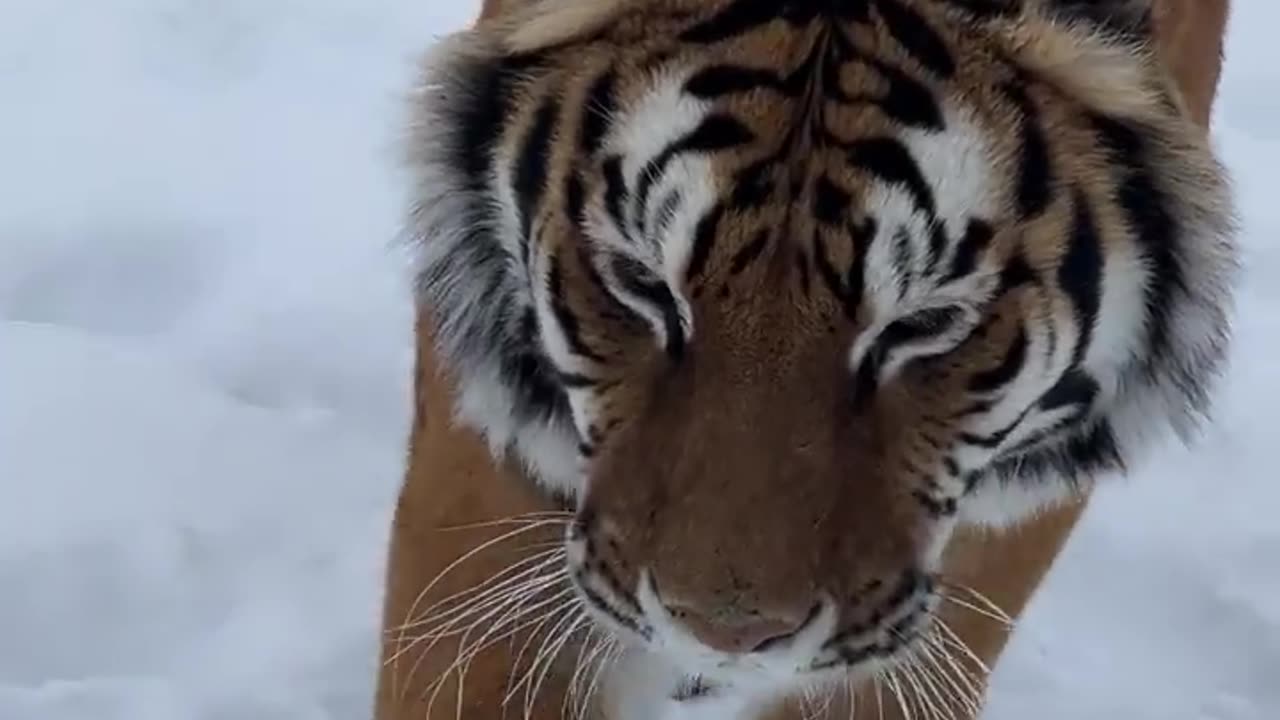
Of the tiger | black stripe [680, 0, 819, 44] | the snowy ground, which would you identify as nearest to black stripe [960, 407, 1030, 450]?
the tiger

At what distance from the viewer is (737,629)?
36.9 inches

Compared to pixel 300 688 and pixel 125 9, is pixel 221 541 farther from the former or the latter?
pixel 125 9

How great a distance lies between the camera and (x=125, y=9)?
7.95 ft

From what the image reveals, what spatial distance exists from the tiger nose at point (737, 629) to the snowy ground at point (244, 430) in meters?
0.36

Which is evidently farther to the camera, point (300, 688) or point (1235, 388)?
point (1235, 388)

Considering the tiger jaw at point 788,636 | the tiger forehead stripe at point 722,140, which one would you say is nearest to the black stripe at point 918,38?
the tiger forehead stripe at point 722,140

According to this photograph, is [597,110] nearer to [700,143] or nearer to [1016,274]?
[700,143]

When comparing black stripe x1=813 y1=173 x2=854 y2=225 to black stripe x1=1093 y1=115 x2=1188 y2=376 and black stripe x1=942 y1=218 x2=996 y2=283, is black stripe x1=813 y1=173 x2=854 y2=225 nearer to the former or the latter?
black stripe x1=942 y1=218 x2=996 y2=283

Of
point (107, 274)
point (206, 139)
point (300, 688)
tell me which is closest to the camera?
point (300, 688)

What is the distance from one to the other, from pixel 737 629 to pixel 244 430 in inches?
37.5

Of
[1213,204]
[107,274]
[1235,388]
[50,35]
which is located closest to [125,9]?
[50,35]

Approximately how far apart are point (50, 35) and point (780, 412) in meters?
1.61

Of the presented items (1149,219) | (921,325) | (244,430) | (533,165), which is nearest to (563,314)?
(533,165)

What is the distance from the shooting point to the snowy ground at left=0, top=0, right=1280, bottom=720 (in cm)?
163
